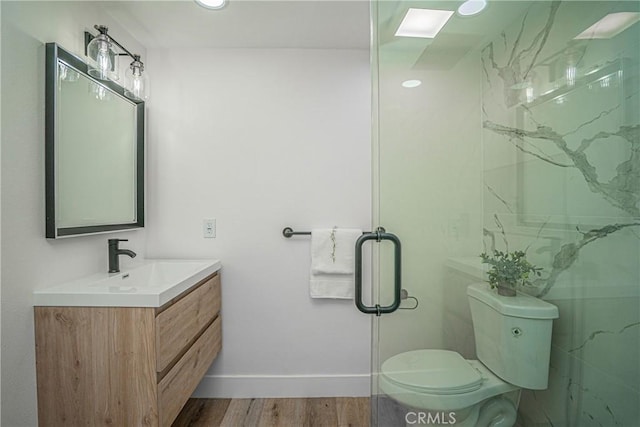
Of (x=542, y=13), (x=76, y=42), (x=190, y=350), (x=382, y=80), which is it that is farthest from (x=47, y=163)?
(x=542, y=13)

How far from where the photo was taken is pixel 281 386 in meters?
2.08

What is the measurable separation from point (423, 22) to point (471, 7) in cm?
13

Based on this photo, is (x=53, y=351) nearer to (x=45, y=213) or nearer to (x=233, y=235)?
(x=45, y=213)

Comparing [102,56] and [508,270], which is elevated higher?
[102,56]

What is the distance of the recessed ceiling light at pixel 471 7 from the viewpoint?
0.95 m

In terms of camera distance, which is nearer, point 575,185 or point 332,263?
point 575,185

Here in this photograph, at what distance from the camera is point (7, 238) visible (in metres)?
1.13

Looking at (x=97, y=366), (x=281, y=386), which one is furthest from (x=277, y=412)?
(x=97, y=366)

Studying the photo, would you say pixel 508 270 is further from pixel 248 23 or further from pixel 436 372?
pixel 248 23

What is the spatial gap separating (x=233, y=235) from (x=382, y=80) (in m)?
1.34

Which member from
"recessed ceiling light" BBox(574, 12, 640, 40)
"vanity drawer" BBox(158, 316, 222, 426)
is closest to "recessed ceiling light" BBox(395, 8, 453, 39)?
"recessed ceiling light" BBox(574, 12, 640, 40)

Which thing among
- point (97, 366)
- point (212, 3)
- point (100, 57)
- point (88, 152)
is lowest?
point (97, 366)

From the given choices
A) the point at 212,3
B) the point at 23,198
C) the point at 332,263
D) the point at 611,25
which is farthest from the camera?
the point at 332,263

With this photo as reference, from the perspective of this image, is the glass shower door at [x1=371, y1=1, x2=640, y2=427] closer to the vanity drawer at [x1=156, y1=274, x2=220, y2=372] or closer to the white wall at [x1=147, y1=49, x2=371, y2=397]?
the vanity drawer at [x1=156, y1=274, x2=220, y2=372]
